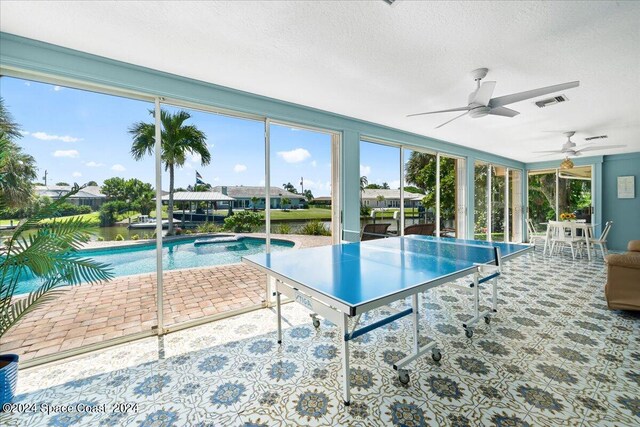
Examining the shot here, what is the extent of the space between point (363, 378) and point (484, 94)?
9.12 ft

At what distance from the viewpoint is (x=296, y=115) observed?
11.8ft

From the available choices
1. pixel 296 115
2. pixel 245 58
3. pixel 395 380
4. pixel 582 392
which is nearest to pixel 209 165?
pixel 296 115

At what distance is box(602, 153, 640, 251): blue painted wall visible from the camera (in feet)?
22.8

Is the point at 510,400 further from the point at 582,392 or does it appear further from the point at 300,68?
the point at 300,68

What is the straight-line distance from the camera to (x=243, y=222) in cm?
404

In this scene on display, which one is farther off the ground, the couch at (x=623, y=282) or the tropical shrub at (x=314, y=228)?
the tropical shrub at (x=314, y=228)

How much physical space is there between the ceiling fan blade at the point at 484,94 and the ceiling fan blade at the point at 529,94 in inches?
4.7

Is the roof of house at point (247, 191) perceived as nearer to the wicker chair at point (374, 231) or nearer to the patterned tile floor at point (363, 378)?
the patterned tile floor at point (363, 378)

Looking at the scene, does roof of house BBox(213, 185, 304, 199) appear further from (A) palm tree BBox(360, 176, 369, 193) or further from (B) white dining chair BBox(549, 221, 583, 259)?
(B) white dining chair BBox(549, 221, 583, 259)

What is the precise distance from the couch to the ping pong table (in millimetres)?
1557

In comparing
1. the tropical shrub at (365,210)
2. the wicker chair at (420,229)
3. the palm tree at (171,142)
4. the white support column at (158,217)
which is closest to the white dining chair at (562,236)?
the wicker chair at (420,229)

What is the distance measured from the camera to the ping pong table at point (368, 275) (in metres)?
1.41

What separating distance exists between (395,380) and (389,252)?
1.01 metres

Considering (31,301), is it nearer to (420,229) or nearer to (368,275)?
(368,275)
